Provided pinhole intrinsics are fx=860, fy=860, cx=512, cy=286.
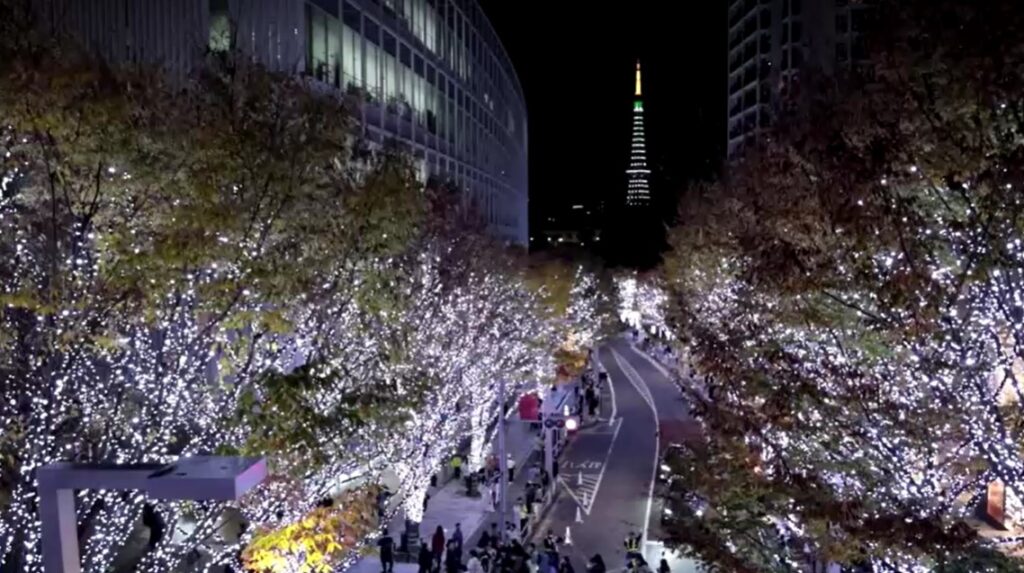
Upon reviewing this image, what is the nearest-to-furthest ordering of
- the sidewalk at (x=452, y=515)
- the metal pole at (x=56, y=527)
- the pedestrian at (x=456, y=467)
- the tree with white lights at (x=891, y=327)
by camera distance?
the metal pole at (x=56, y=527), the tree with white lights at (x=891, y=327), the sidewalk at (x=452, y=515), the pedestrian at (x=456, y=467)

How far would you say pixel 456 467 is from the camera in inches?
946

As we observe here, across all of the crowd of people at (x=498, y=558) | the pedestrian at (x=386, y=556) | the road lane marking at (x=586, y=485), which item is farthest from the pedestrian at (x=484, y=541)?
the road lane marking at (x=586, y=485)

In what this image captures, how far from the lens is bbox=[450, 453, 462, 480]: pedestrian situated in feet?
78.7

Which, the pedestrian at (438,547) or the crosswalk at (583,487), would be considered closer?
the pedestrian at (438,547)

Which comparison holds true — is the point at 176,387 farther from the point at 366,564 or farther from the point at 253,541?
the point at 366,564

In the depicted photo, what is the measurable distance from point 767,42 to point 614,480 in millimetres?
56057

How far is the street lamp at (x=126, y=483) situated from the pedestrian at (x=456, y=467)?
19.0 m

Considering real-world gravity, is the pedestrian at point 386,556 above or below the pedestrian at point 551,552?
above

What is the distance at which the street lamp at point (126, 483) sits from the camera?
471 centimetres

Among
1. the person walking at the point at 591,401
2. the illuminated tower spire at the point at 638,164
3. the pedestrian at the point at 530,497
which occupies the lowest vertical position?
the pedestrian at the point at 530,497

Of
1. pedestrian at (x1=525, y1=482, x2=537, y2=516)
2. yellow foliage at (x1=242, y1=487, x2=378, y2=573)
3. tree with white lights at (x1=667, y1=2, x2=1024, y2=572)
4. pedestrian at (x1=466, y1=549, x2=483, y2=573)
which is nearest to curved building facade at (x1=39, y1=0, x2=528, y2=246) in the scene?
yellow foliage at (x1=242, y1=487, x2=378, y2=573)

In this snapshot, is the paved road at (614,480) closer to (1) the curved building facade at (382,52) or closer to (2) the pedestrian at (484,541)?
(2) the pedestrian at (484,541)

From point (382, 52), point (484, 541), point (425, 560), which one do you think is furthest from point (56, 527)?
point (382, 52)

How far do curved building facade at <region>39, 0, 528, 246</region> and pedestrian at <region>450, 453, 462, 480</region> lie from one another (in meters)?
9.42
